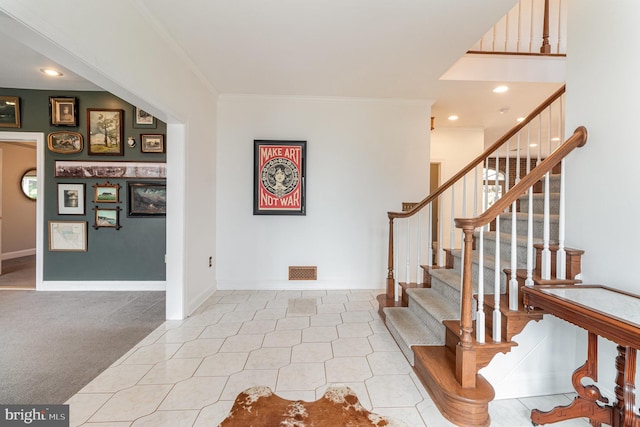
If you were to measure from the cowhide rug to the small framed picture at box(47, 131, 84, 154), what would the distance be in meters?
3.96

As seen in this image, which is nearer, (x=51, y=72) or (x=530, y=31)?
(x=51, y=72)

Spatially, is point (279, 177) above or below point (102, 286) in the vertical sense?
above

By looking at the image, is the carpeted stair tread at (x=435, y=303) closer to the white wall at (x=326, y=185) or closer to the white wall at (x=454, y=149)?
the white wall at (x=326, y=185)

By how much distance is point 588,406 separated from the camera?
142 centimetres

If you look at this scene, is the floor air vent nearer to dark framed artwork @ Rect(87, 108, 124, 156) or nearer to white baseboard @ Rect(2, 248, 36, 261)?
dark framed artwork @ Rect(87, 108, 124, 156)

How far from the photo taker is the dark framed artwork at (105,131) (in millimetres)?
3689

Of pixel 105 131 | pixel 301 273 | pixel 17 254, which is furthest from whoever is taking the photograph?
pixel 17 254

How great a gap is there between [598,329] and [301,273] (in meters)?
3.06

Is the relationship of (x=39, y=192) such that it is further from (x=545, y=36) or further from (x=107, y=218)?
(x=545, y=36)

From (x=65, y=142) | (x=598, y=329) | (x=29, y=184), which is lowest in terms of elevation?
(x=598, y=329)

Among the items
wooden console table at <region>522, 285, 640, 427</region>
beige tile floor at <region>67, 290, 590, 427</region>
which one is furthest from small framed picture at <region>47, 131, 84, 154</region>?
wooden console table at <region>522, 285, 640, 427</region>

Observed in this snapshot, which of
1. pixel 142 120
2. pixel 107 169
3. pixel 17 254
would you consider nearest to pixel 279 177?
pixel 142 120

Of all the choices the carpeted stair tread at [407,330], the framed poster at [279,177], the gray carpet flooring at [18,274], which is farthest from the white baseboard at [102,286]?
the carpeted stair tread at [407,330]

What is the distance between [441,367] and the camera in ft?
5.77
